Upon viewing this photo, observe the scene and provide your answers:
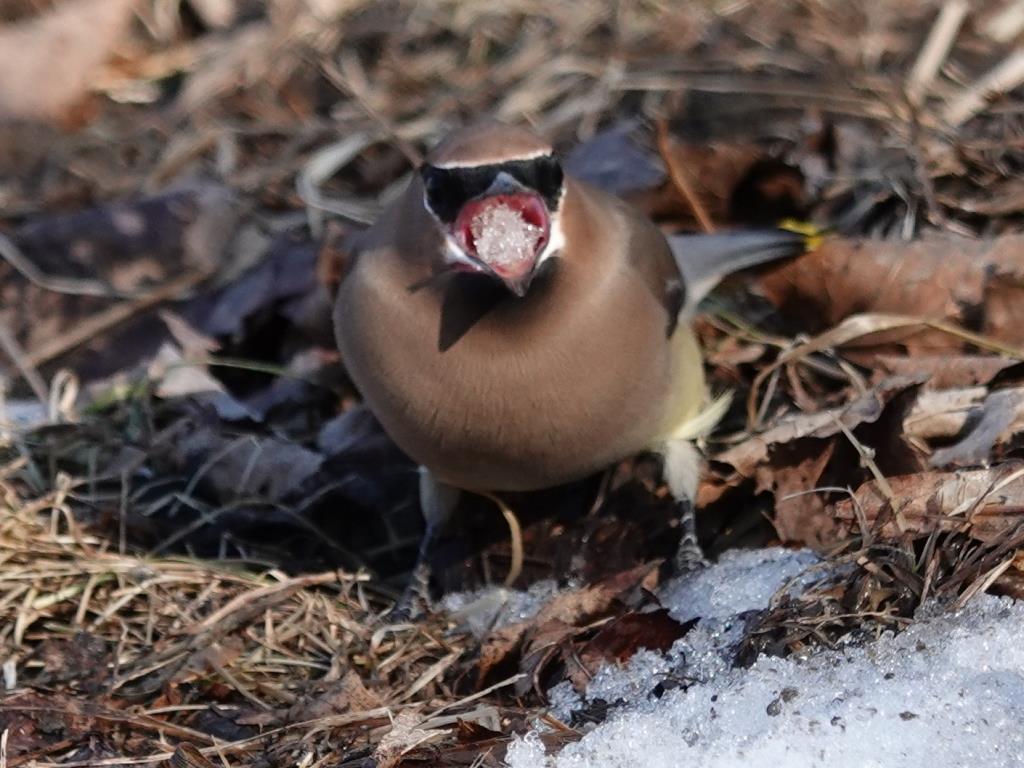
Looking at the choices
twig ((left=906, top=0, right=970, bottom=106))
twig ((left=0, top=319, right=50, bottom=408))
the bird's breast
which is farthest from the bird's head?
twig ((left=906, top=0, right=970, bottom=106))

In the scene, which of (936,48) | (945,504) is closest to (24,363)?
(945,504)

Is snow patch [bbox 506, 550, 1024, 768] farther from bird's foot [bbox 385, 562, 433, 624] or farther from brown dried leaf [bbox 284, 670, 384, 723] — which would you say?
bird's foot [bbox 385, 562, 433, 624]

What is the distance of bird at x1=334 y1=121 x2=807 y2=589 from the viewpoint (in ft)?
11.5

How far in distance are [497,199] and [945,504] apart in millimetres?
1208

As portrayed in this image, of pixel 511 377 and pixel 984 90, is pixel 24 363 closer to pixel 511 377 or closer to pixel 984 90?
pixel 511 377

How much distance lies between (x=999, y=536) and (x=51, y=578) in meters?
2.39

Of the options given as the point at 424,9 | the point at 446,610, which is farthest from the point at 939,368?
the point at 424,9

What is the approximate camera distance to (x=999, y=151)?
16.3 feet

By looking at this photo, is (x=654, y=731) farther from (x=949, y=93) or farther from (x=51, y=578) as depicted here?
(x=949, y=93)


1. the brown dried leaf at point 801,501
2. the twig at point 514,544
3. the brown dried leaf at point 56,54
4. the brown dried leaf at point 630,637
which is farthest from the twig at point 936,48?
the brown dried leaf at point 56,54

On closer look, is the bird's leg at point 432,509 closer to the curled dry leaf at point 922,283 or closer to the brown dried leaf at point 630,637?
the brown dried leaf at point 630,637

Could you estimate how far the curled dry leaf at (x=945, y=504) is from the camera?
3055 mm

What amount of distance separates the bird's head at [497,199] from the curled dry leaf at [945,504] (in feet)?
2.99

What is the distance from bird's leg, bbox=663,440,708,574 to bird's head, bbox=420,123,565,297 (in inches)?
31.6
